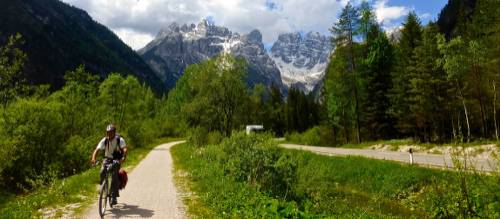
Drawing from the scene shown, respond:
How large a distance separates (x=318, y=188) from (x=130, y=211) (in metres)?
9.62

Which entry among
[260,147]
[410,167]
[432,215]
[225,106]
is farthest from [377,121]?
[432,215]

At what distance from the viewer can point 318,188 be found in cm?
1945

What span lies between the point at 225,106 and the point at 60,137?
2486 centimetres

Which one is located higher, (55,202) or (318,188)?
(55,202)

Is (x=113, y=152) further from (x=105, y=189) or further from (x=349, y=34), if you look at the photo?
(x=349, y=34)

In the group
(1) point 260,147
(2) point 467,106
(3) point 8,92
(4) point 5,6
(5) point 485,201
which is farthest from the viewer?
(4) point 5,6

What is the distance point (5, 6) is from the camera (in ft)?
538

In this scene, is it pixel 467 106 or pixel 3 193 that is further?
pixel 467 106

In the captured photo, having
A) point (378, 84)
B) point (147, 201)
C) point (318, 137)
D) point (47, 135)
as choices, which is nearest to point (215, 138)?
point (47, 135)

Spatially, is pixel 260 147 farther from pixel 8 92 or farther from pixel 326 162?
pixel 8 92

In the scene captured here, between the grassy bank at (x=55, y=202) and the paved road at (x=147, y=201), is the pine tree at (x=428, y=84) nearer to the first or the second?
the paved road at (x=147, y=201)

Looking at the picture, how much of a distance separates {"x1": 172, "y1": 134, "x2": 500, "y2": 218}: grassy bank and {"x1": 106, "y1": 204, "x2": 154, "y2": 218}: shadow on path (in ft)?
4.78

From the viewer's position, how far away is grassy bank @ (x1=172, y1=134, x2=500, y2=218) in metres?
11.1

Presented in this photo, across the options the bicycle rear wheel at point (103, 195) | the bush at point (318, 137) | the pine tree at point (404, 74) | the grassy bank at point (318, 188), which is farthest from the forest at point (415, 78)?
the bicycle rear wheel at point (103, 195)
